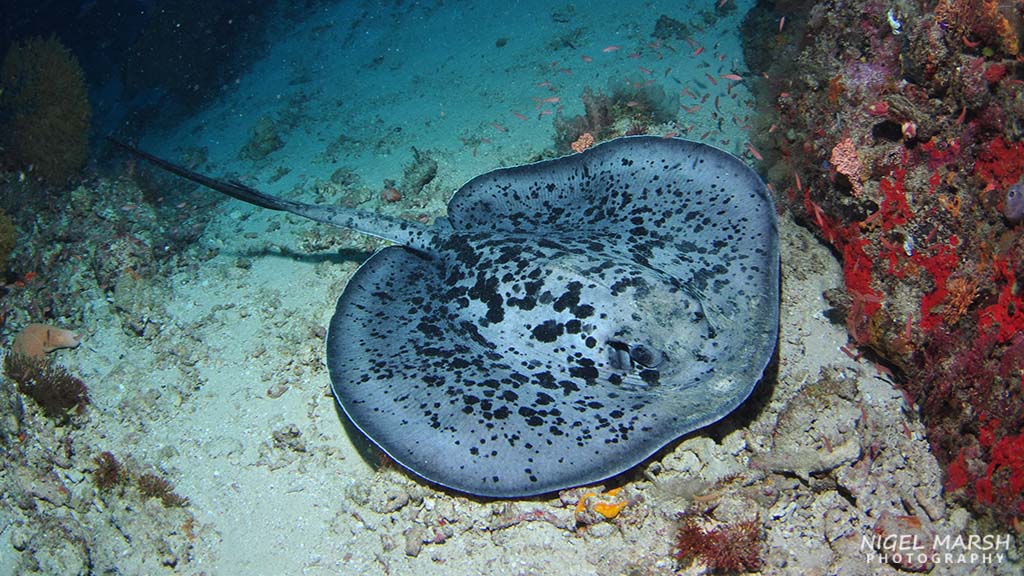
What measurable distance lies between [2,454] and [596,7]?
11.0 meters

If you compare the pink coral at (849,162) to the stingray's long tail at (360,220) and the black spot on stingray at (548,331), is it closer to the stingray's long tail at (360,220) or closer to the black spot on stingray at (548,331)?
the black spot on stingray at (548,331)

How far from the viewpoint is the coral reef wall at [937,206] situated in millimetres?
3650

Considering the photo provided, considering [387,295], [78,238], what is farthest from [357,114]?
[387,295]

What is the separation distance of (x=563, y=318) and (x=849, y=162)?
2856 millimetres

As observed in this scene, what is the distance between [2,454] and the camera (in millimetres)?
4875

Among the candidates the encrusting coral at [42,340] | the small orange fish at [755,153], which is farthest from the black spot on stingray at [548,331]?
the encrusting coral at [42,340]

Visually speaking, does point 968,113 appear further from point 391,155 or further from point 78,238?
point 78,238

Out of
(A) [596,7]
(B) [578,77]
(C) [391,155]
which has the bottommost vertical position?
(C) [391,155]

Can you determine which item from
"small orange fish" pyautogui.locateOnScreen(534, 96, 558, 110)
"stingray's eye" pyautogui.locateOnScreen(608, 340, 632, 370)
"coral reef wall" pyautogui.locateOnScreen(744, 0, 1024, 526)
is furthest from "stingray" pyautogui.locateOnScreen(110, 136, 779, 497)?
"small orange fish" pyautogui.locateOnScreen(534, 96, 558, 110)

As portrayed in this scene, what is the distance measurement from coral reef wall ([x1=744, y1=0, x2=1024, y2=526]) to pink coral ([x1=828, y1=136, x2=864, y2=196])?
11 millimetres

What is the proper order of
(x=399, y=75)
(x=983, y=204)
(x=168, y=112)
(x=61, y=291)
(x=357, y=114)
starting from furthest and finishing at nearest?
1. (x=168, y=112)
2. (x=399, y=75)
3. (x=357, y=114)
4. (x=61, y=291)
5. (x=983, y=204)

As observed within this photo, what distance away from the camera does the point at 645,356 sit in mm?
3781

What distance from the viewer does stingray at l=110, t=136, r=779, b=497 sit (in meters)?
3.49

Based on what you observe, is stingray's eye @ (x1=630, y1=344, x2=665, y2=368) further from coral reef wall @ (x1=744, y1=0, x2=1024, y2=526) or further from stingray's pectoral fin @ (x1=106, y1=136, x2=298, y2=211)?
stingray's pectoral fin @ (x1=106, y1=136, x2=298, y2=211)
